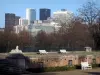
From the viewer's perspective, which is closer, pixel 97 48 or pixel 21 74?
pixel 21 74

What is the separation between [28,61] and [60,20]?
2466 inches

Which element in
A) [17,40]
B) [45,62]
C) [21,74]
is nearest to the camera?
[21,74]

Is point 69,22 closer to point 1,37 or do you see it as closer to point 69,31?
point 69,31

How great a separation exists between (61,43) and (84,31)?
37.1 feet

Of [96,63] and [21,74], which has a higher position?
[21,74]

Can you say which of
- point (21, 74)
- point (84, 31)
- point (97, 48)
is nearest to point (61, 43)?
point (84, 31)

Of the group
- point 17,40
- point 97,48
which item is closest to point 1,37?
point 17,40

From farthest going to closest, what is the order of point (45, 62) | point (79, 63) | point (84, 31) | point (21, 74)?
1. point (84, 31)
2. point (79, 63)
3. point (45, 62)
4. point (21, 74)

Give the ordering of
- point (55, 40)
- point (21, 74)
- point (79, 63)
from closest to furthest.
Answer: point (21, 74), point (79, 63), point (55, 40)

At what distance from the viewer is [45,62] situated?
39.3m

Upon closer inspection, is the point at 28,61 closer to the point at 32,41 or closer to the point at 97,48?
the point at 97,48

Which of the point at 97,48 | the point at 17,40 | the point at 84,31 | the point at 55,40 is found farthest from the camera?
the point at 55,40

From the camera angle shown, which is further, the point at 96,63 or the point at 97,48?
the point at 97,48

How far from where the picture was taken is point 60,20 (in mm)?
97875
